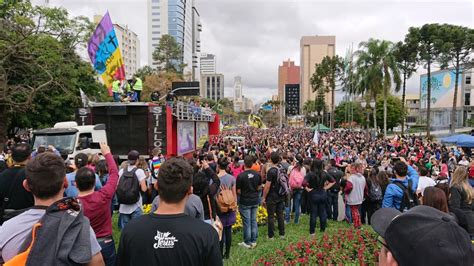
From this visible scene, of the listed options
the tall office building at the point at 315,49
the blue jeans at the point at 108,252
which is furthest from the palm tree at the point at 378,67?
the tall office building at the point at 315,49

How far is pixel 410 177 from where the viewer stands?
6.40 m

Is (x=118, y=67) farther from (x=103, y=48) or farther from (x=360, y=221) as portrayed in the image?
(x=360, y=221)

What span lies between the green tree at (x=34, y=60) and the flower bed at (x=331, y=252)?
1250 cm

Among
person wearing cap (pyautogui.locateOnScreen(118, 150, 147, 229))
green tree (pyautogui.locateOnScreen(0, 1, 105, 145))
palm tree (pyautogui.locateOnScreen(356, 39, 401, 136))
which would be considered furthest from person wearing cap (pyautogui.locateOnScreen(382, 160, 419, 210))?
palm tree (pyautogui.locateOnScreen(356, 39, 401, 136))

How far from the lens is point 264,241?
6934 mm

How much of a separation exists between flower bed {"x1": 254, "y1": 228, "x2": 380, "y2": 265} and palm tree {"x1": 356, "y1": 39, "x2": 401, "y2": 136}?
37926 millimetres

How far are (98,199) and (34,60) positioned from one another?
15.3m

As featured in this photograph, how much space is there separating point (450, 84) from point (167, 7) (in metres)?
105

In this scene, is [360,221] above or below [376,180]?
below

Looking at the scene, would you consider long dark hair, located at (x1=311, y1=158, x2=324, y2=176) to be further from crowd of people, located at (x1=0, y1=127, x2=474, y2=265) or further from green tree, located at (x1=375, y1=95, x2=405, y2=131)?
green tree, located at (x1=375, y1=95, x2=405, y2=131)

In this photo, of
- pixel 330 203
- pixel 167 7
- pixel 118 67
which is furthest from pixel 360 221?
pixel 167 7

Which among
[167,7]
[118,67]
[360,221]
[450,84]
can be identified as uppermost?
[167,7]

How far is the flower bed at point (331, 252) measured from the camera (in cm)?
495

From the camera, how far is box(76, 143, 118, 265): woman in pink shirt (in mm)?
3393
